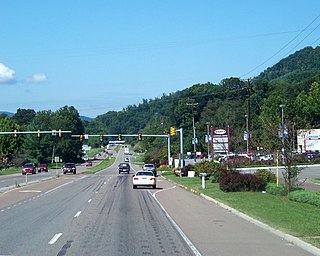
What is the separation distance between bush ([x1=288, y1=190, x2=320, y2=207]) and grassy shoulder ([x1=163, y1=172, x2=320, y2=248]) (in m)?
0.38

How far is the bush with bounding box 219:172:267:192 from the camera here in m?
34.7

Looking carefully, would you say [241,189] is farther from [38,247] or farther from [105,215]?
[38,247]

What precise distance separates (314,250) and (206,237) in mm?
3837

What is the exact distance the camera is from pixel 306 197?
2586 cm

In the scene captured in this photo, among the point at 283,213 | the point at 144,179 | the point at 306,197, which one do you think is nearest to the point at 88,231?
the point at 283,213

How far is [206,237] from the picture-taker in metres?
16.5

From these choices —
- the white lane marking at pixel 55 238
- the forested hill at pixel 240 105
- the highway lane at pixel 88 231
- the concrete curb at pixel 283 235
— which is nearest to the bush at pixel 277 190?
the concrete curb at pixel 283 235

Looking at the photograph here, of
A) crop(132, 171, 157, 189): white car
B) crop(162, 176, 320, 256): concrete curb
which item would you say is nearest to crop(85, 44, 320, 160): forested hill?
crop(132, 171, 157, 189): white car

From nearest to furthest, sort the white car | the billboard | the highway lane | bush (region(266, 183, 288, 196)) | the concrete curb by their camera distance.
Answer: the concrete curb, the highway lane, bush (region(266, 183, 288, 196)), the white car, the billboard

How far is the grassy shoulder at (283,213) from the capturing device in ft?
53.7

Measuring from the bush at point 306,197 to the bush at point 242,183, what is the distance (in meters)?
6.53

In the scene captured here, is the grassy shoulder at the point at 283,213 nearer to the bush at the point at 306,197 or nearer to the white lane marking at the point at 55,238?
the bush at the point at 306,197

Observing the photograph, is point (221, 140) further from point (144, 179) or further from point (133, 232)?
point (133, 232)

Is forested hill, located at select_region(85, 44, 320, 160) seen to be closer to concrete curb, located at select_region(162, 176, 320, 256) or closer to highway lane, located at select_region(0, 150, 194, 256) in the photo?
highway lane, located at select_region(0, 150, 194, 256)
